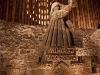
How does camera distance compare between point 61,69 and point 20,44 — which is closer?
point 61,69

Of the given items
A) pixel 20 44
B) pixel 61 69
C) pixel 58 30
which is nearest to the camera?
pixel 61 69

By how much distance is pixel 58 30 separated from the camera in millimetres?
4676

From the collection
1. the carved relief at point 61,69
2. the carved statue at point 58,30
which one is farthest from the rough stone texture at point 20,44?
the carved relief at point 61,69

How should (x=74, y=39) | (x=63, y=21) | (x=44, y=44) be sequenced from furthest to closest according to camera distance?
(x=63, y=21), (x=74, y=39), (x=44, y=44)

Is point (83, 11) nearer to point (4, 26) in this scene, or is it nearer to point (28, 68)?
point (4, 26)

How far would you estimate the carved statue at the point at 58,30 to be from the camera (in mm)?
4285

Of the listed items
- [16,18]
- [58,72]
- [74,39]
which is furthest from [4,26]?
[58,72]

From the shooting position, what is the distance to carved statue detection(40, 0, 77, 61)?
14.1ft

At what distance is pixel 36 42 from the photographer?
8023 mm

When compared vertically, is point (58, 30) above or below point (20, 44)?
above

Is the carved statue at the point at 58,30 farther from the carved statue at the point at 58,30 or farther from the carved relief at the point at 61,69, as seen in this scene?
the carved relief at the point at 61,69

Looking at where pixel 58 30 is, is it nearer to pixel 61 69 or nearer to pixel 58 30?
pixel 58 30

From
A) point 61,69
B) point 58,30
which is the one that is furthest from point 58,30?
point 61,69

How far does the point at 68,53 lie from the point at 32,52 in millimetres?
3794
